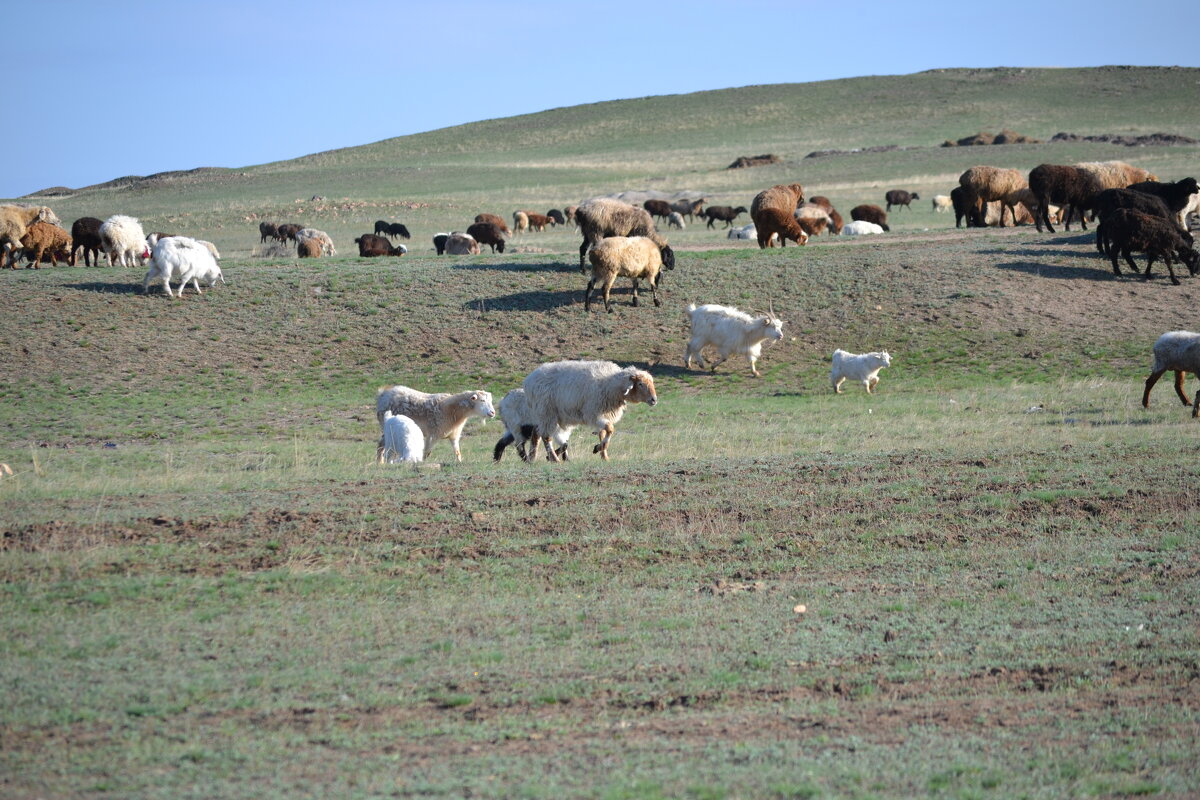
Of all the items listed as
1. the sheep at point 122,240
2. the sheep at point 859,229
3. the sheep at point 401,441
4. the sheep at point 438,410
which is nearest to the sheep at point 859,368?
the sheep at point 438,410

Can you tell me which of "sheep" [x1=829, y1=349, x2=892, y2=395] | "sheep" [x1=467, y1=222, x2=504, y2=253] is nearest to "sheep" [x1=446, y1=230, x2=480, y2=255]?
"sheep" [x1=467, y1=222, x2=504, y2=253]

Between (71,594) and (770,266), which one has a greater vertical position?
(770,266)

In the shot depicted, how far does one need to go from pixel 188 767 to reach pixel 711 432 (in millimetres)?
10983

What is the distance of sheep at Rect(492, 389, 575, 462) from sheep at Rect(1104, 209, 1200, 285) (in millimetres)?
16141

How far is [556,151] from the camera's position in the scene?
97875 mm

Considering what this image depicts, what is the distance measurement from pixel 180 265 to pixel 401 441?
1213 cm

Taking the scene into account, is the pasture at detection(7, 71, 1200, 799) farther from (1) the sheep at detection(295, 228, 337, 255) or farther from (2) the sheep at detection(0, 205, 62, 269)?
(1) the sheep at detection(295, 228, 337, 255)

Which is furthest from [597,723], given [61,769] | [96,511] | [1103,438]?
[1103,438]

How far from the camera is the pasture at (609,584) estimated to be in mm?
5586

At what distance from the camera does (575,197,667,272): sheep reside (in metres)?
25.7

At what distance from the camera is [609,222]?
25.8 m

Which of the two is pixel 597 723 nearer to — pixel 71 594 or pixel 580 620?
pixel 580 620

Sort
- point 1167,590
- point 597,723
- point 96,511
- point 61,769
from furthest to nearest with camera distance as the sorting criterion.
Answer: point 96,511 → point 1167,590 → point 597,723 → point 61,769

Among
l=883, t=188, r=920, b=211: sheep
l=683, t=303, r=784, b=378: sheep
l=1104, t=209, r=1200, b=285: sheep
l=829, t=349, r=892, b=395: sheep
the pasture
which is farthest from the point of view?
l=883, t=188, r=920, b=211: sheep
